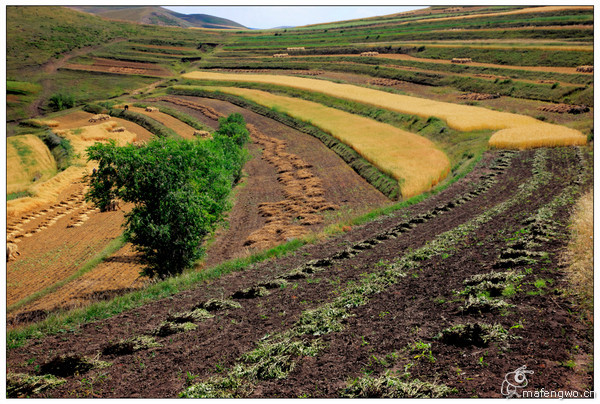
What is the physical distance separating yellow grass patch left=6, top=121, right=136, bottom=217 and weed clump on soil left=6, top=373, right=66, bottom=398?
2247cm

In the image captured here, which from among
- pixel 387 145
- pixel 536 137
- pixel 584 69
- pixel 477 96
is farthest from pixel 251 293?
pixel 584 69

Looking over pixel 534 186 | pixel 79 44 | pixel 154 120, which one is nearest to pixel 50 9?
pixel 79 44

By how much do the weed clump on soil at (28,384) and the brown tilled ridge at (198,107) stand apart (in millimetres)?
74171

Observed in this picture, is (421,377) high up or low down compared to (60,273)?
up

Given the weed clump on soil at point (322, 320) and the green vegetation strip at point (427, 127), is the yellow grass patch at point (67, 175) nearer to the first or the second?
the weed clump on soil at point (322, 320)

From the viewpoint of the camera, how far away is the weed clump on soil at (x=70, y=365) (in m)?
11.5

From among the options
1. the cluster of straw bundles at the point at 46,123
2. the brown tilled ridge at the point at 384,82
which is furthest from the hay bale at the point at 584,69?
the cluster of straw bundles at the point at 46,123

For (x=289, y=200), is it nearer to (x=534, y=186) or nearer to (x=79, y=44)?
(x=534, y=186)

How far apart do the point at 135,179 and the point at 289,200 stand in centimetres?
1866

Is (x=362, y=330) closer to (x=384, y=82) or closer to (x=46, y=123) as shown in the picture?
(x=46, y=123)

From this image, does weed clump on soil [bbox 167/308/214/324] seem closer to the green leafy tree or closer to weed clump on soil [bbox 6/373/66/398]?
weed clump on soil [bbox 6/373/66/398]

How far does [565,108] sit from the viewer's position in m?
56.2

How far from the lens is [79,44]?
14650cm

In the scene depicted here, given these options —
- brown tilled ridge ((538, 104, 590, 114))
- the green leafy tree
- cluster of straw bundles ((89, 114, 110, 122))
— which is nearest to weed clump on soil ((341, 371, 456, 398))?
the green leafy tree
